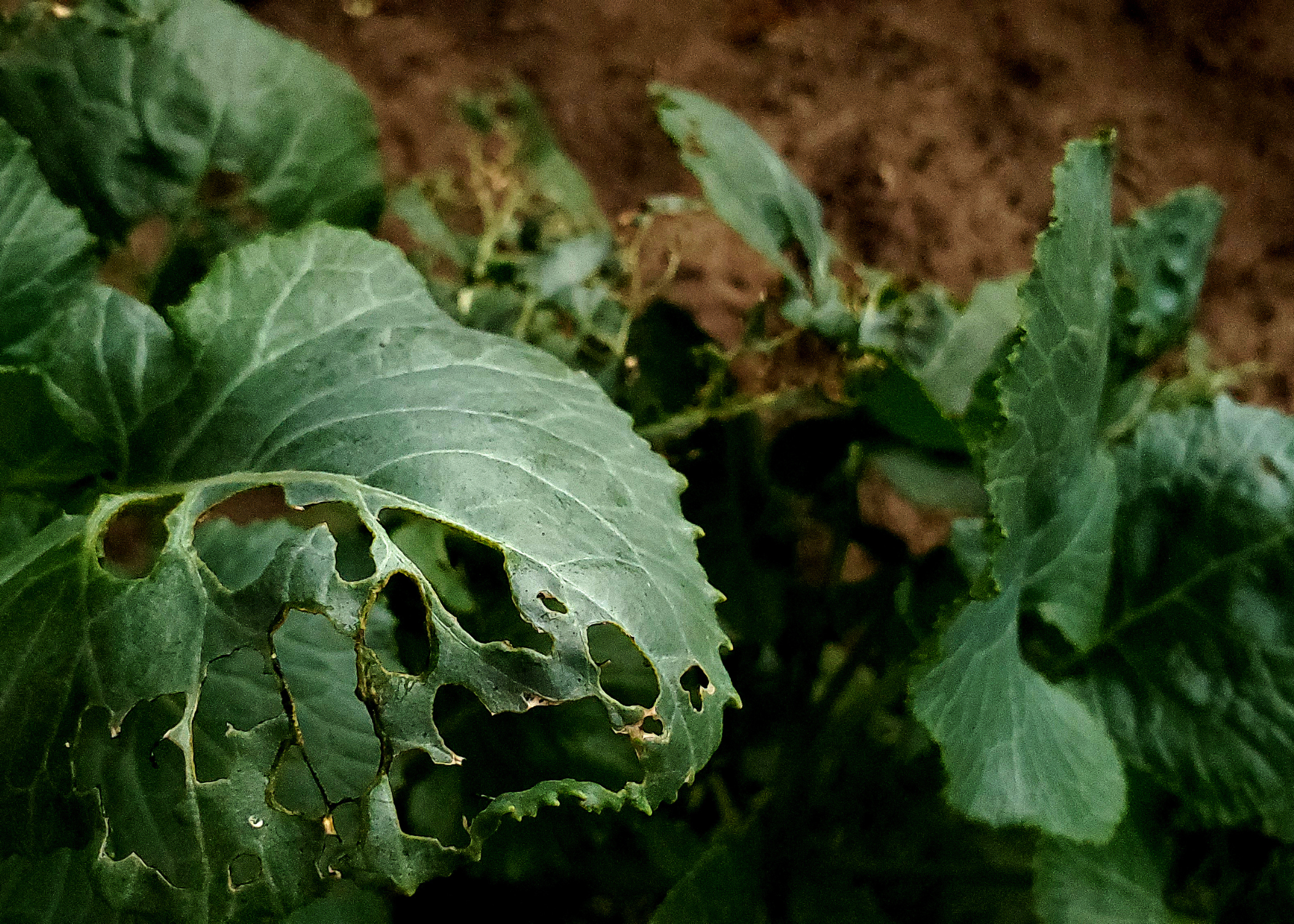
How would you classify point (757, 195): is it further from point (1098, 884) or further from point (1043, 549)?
point (1098, 884)

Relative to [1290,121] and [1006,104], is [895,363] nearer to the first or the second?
[1006,104]

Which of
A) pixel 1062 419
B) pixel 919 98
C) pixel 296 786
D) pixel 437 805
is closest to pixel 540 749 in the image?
pixel 437 805

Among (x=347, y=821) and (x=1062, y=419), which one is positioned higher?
(x=1062, y=419)

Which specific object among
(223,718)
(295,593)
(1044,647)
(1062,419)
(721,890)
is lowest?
(721,890)

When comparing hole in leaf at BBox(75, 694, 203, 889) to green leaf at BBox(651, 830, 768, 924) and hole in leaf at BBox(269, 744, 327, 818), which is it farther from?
green leaf at BBox(651, 830, 768, 924)

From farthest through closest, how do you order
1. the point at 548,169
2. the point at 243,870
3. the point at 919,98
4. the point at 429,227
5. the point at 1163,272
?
the point at 919,98 < the point at 548,169 < the point at 429,227 < the point at 1163,272 < the point at 243,870

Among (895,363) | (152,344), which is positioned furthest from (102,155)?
(895,363)

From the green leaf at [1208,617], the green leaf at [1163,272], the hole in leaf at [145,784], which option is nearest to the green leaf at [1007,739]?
the green leaf at [1208,617]
